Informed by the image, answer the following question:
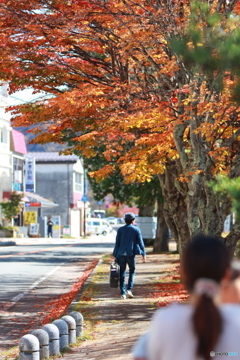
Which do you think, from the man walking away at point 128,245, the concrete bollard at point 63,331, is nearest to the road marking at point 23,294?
the man walking away at point 128,245

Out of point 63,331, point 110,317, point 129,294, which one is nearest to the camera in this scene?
point 63,331

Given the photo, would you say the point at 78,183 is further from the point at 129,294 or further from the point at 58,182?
the point at 129,294

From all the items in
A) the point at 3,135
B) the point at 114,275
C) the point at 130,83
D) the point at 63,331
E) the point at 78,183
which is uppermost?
the point at 3,135

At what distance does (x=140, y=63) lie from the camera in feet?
48.6

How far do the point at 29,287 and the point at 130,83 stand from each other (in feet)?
20.0

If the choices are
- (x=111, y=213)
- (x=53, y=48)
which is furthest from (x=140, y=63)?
(x=111, y=213)

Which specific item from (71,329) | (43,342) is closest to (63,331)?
(71,329)

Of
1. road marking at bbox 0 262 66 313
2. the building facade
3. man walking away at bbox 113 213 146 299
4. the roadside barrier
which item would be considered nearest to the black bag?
man walking away at bbox 113 213 146 299

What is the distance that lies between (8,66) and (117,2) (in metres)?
2.85

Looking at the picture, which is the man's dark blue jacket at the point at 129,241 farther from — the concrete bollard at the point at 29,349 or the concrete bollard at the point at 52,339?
the concrete bollard at the point at 29,349

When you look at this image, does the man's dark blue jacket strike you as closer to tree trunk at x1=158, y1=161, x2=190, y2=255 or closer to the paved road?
the paved road

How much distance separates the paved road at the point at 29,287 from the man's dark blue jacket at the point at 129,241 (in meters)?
1.91

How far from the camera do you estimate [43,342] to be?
856 cm

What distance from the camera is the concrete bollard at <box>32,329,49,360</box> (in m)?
8.52
